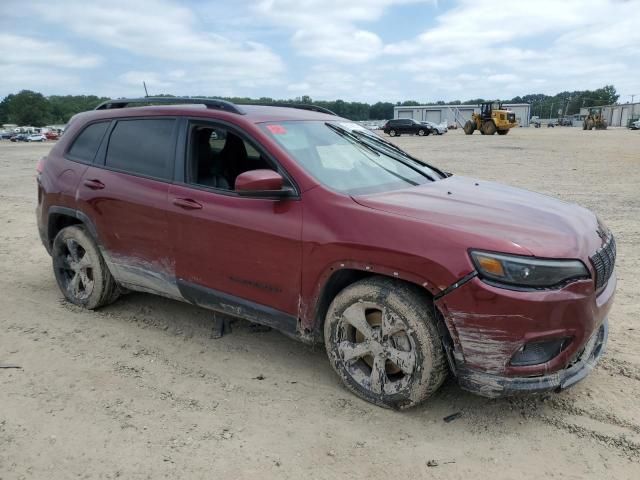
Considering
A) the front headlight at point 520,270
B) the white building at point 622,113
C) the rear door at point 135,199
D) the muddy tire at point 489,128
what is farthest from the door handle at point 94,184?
the white building at point 622,113

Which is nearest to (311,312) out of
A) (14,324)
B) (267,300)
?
(267,300)

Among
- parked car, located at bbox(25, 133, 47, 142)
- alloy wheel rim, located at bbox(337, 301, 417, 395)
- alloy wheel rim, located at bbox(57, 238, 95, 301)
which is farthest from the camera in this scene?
parked car, located at bbox(25, 133, 47, 142)

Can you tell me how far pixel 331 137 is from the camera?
390 cm

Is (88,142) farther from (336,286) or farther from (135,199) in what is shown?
(336,286)

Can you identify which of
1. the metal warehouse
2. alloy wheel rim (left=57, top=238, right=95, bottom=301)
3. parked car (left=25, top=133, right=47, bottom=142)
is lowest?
parked car (left=25, top=133, right=47, bottom=142)

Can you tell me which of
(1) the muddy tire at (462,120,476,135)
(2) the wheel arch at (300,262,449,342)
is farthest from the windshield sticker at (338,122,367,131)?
(1) the muddy tire at (462,120,476,135)

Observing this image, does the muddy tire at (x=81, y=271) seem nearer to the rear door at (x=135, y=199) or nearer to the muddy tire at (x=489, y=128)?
the rear door at (x=135, y=199)

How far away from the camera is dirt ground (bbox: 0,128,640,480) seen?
2666 millimetres

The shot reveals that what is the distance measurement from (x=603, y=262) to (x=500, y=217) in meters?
0.63

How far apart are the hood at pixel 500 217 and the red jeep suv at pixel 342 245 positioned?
13 millimetres

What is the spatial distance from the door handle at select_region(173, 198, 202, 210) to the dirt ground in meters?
1.08

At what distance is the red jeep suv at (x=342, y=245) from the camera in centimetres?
271

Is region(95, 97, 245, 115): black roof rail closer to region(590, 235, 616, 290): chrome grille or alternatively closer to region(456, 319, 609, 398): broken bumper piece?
region(456, 319, 609, 398): broken bumper piece

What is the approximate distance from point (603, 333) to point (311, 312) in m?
1.82
